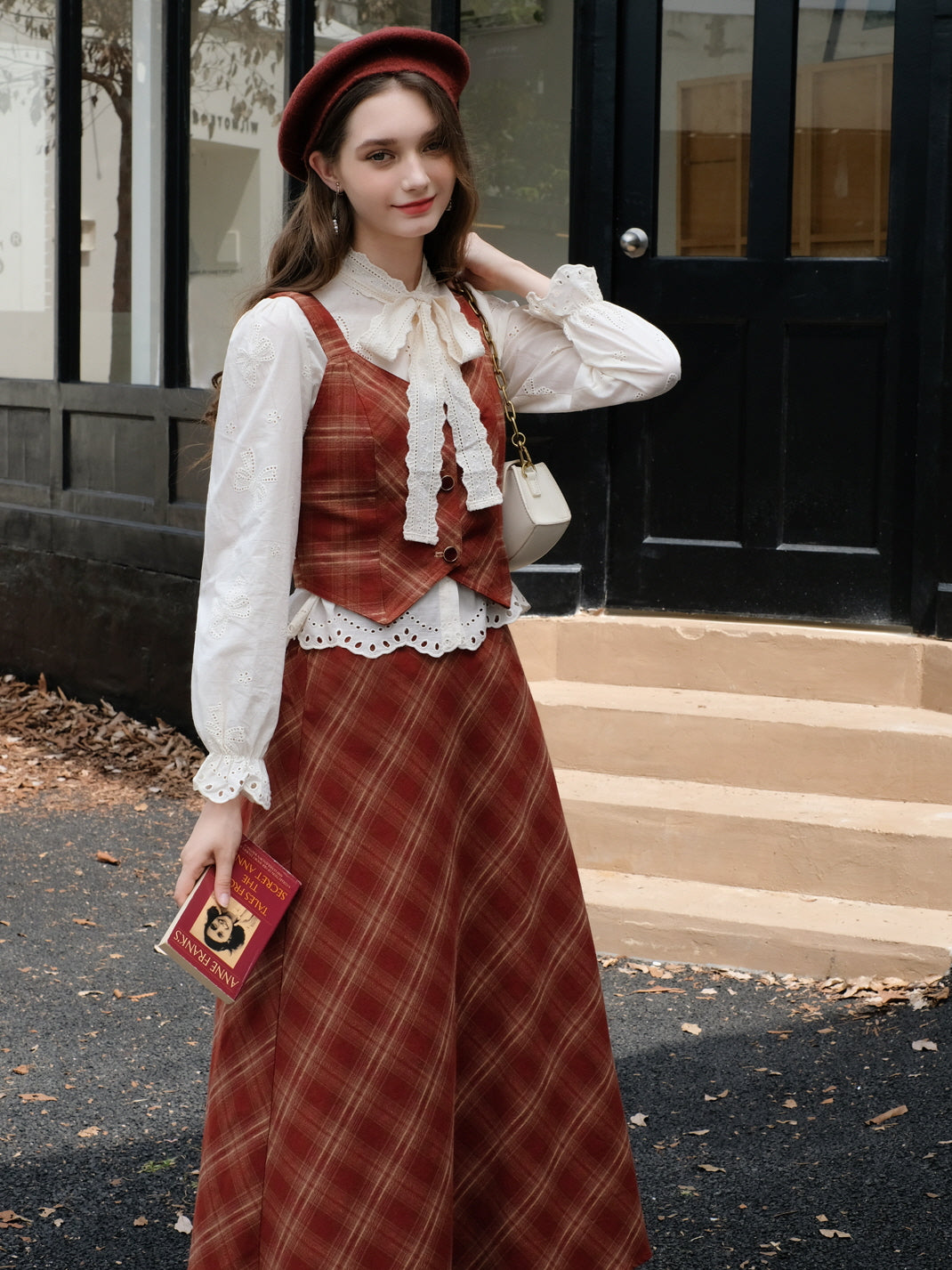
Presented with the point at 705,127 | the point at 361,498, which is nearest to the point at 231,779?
the point at 361,498

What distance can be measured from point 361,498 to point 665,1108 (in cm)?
198

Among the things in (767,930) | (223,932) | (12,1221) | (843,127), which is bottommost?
(12,1221)

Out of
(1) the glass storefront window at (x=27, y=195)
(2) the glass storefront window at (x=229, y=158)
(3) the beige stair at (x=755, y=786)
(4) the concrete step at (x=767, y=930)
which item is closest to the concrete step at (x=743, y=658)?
(3) the beige stair at (x=755, y=786)

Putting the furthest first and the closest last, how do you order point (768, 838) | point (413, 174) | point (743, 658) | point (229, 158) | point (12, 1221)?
point (229, 158), point (743, 658), point (768, 838), point (12, 1221), point (413, 174)

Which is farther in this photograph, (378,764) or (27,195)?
(27,195)

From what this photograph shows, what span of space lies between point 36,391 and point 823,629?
14.1 ft

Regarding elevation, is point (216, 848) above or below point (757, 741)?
above

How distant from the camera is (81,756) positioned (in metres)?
6.62

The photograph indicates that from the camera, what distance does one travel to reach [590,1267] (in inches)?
94.0

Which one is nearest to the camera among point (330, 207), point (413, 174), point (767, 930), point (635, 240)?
point (413, 174)

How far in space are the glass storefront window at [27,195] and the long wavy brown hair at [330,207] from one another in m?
5.75

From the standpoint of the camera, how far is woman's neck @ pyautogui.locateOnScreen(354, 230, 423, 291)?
7.45 ft

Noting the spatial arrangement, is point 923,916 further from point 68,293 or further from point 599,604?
point 68,293

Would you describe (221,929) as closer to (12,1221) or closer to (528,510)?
(528,510)
